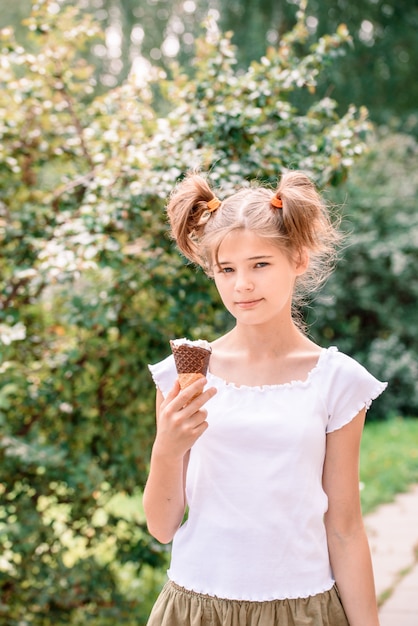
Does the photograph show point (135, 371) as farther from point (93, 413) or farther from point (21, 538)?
point (21, 538)

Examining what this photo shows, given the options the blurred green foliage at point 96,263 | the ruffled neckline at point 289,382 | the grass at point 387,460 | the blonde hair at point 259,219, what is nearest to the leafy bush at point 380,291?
the grass at point 387,460

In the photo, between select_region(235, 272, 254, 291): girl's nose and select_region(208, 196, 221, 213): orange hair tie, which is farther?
select_region(208, 196, 221, 213): orange hair tie

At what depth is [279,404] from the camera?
5.72 feet

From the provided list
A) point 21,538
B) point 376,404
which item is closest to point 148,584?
point 21,538

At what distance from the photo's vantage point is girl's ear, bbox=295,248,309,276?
72.1 inches

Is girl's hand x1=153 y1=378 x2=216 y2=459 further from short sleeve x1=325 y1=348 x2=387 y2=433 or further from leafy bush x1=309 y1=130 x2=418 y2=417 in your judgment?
leafy bush x1=309 y1=130 x2=418 y2=417

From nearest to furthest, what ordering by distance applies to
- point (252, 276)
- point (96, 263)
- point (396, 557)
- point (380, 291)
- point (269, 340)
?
point (252, 276), point (269, 340), point (96, 263), point (396, 557), point (380, 291)

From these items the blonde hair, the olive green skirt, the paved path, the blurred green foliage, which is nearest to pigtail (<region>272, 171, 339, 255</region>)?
the blonde hair

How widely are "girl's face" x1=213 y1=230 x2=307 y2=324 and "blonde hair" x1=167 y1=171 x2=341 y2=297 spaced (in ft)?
0.06

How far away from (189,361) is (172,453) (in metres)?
0.19

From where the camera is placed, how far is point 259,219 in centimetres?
177

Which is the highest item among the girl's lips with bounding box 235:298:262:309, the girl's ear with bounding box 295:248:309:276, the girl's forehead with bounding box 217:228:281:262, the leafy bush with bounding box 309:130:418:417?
the girl's forehead with bounding box 217:228:281:262

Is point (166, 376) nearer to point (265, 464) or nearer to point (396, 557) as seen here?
point (265, 464)

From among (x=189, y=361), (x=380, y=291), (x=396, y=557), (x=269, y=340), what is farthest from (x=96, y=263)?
(x=380, y=291)
